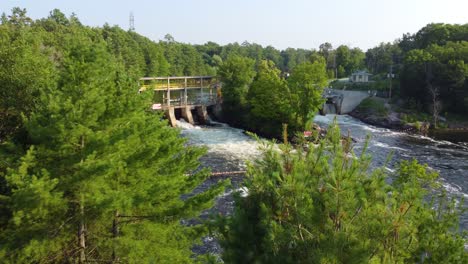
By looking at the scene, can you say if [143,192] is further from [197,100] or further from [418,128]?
[197,100]

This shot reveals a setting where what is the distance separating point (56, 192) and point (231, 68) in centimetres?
4595

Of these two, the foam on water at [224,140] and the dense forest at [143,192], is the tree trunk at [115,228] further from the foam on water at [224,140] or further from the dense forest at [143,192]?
the foam on water at [224,140]

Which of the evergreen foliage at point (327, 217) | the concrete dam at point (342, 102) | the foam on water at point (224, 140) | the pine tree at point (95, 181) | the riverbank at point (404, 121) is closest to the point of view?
the evergreen foliage at point (327, 217)

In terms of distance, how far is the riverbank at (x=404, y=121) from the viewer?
4991 cm

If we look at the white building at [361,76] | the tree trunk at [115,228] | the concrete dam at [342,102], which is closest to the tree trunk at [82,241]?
the tree trunk at [115,228]

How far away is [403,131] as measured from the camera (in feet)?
169

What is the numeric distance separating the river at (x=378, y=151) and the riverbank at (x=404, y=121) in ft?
7.88

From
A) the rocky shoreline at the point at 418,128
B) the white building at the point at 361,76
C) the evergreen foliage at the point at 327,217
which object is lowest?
the rocky shoreline at the point at 418,128

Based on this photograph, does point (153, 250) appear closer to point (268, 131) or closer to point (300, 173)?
point (300, 173)

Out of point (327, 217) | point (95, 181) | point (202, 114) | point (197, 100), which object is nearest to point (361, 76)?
point (197, 100)

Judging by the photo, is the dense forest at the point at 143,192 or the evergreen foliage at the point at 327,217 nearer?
the evergreen foliage at the point at 327,217

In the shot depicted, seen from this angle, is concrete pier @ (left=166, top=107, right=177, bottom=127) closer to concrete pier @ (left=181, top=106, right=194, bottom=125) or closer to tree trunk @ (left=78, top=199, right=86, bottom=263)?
concrete pier @ (left=181, top=106, right=194, bottom=125)

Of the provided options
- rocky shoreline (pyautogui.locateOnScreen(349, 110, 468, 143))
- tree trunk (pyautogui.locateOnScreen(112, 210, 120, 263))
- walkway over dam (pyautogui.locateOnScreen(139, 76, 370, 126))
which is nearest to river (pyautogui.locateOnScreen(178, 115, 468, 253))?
rocky shoreline (pyautogui.locateOnScreen(349, 110, 468, 143))

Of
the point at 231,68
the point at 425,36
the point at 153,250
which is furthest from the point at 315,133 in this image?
the point at 425,36
